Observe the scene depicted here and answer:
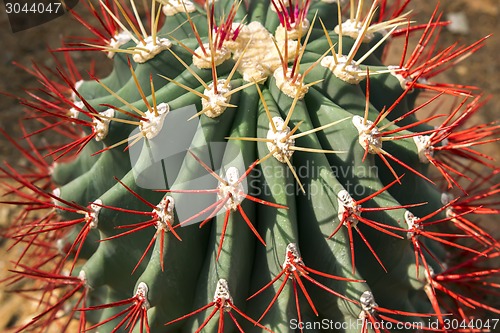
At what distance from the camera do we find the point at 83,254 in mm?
2010

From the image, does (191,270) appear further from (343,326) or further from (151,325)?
(343,326)

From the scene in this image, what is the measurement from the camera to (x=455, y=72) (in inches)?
137

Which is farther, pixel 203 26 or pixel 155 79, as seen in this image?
pixel 203 26

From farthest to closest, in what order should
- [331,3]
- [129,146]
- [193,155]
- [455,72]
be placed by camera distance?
[455,72]
[331,3]
[129,146]
[193,155]

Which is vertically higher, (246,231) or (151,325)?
(246,231)

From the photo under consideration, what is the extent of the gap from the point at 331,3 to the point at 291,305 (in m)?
1.11

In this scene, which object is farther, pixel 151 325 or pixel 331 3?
pixel 331 3

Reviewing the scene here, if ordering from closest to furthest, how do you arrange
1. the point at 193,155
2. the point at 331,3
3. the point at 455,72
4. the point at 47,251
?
the point at 193,155, the point at 331,3, the point at 47,251, the point at 455,72

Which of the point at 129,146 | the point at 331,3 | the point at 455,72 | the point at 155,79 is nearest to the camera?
the point at 129,146

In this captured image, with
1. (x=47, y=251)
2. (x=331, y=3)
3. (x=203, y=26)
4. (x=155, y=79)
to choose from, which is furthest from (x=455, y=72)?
(x=47, y=251)

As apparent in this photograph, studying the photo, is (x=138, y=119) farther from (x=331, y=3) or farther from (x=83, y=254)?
(x=331, y=3)

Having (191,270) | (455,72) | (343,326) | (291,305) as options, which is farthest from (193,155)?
(455,72)

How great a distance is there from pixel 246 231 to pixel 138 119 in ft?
1.52

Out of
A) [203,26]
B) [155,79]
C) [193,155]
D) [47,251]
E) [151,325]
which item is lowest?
[151,325]
